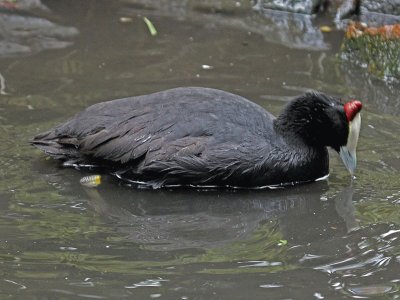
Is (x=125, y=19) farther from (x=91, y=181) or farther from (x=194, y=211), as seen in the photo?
(x=194, y=211)

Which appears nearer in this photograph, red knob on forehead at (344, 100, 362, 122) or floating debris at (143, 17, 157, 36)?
red knob on forehead at (344, 100, 362, 122)

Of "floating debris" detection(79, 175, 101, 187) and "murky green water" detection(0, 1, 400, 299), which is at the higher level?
"murky green water" detection(0, 1, 400, 299)

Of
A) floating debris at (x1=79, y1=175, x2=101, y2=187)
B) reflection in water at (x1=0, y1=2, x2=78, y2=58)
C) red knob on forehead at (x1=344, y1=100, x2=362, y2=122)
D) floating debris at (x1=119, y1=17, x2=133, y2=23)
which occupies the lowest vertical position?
floating debris at (x1=79, y1=175, x2=101, y2=187)

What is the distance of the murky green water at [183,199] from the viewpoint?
5566 millimetres

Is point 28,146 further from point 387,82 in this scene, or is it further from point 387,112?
point 387,82

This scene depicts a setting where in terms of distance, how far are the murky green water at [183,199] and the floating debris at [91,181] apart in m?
0.09

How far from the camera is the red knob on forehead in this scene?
23.7ft

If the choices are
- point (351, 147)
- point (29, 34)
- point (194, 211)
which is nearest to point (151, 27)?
point (29, 34)

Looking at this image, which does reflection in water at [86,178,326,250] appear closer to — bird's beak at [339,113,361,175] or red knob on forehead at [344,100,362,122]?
bird's beak at [339,113,361,175]

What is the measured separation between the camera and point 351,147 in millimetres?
7348

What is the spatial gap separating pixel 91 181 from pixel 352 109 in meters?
2.18

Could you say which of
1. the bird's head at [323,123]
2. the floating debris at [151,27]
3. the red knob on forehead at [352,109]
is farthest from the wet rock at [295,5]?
the red knob on forehead at [352,109]

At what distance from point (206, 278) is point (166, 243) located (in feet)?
2.19

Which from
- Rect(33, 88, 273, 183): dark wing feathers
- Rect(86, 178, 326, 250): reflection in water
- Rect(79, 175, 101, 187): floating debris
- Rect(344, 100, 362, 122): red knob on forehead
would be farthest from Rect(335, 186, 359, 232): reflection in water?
Rect(79, 175, 101, 187): floating debris
